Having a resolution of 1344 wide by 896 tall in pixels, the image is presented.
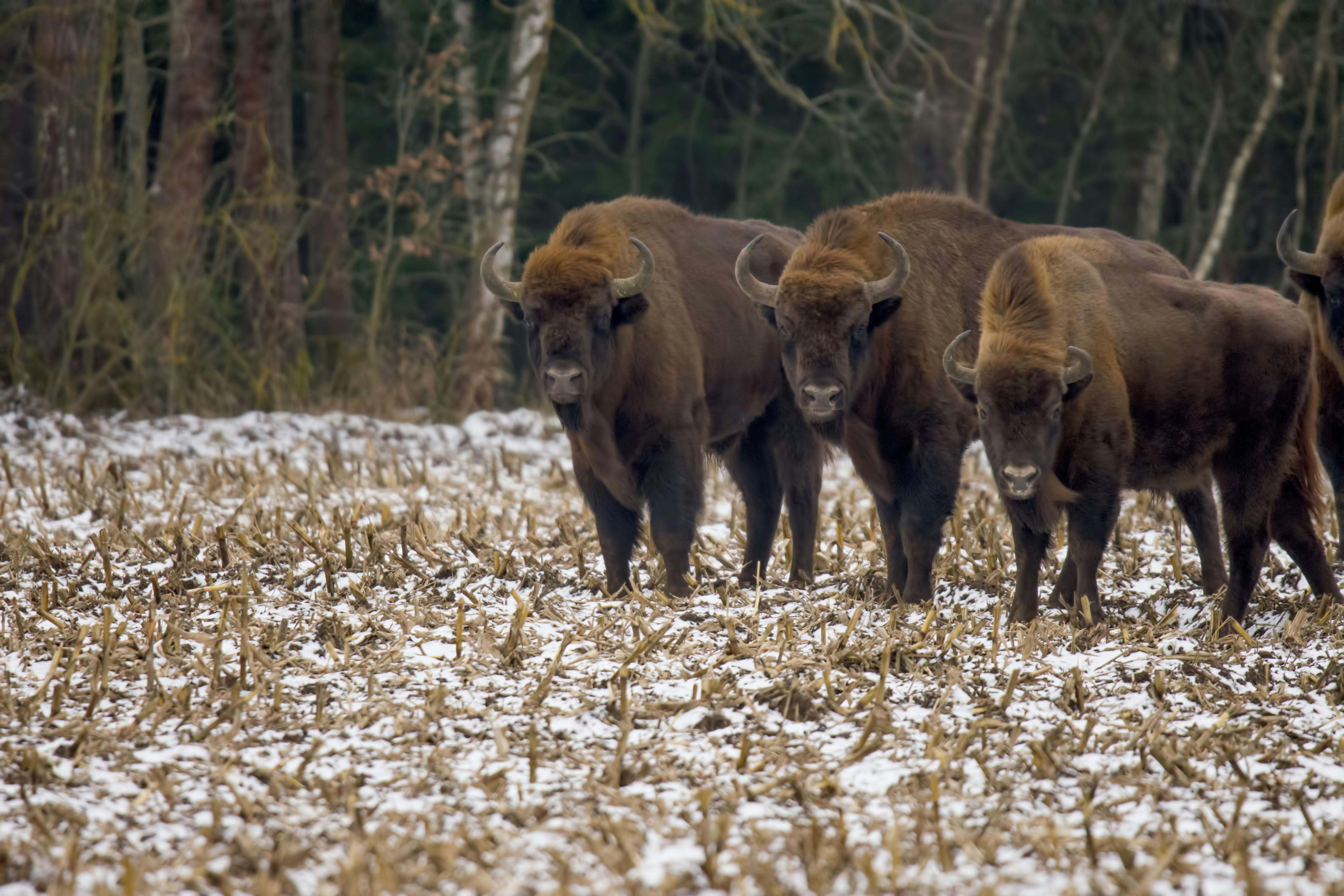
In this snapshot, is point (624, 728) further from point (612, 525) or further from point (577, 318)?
point (577, 318)

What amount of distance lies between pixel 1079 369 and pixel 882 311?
1.15 m

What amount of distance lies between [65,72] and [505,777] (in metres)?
11.2

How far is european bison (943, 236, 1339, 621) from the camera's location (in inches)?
229

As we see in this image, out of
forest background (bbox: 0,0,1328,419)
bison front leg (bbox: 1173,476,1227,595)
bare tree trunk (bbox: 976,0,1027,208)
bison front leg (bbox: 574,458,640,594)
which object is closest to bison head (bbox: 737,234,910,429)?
bison front leg (bbox: 574,458,640,594)

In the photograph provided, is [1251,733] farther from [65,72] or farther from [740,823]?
[65,72]

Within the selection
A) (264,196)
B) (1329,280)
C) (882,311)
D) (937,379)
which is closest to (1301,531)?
(1329,280)

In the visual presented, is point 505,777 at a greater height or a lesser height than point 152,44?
lesser

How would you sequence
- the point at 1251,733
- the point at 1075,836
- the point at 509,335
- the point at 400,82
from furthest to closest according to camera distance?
the point at 509,335 → the point at 400,82 → the point at 1251,733 → the point at 1075,836

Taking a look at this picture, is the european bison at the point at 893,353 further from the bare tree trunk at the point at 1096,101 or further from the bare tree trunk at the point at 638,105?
the bare tree trunk at the point at 638,105

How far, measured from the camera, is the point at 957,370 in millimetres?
6000

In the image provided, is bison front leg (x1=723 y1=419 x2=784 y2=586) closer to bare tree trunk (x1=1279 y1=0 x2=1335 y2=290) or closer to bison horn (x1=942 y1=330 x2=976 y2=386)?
bison horn (x1=942 y1=330 x2=976 y2=386)

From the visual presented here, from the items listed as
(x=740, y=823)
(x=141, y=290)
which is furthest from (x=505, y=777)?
(x=141, y=290)

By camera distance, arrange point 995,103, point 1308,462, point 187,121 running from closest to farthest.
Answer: point 1308,462, point 187,121, point 995,103

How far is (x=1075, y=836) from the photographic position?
12.0 ft
